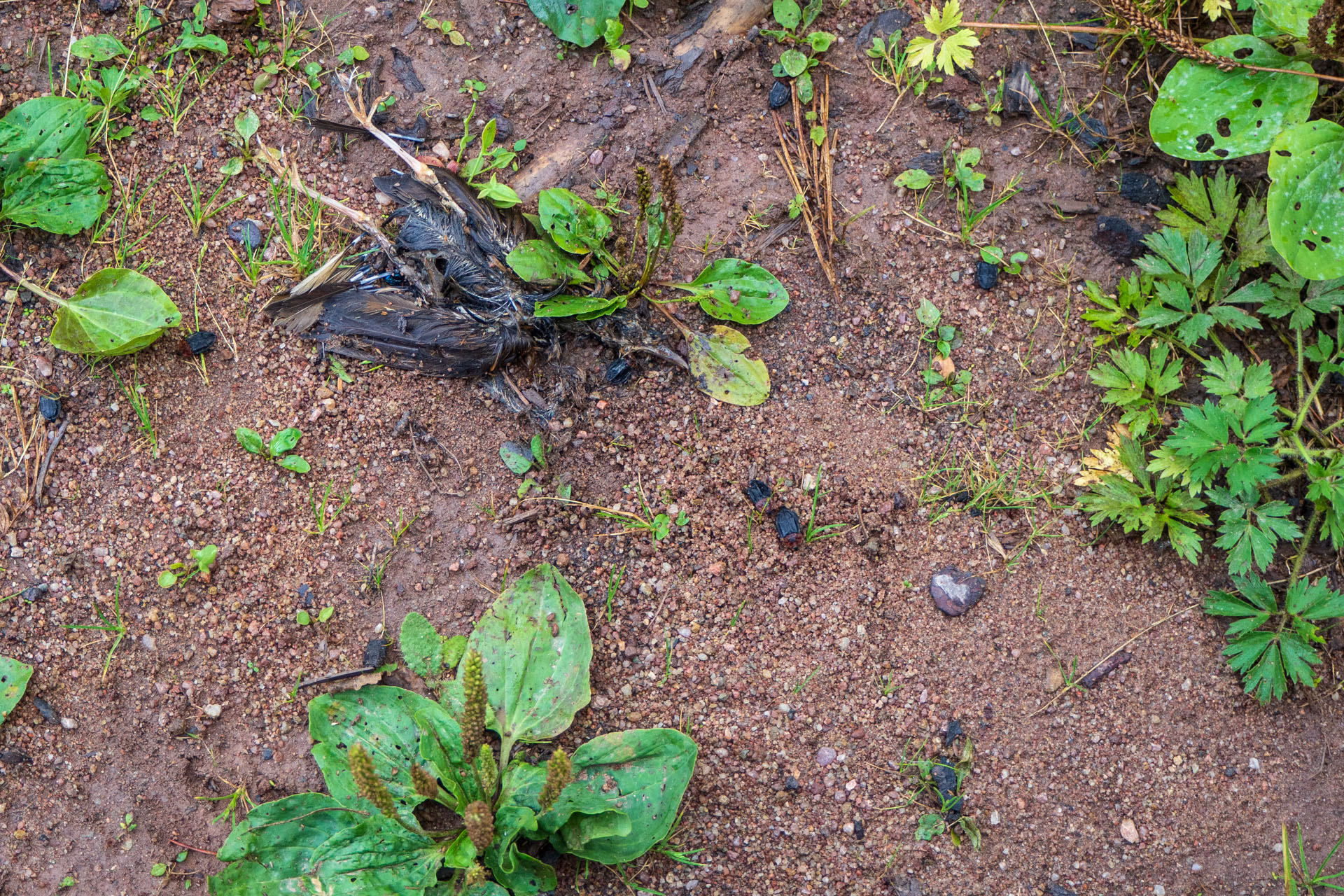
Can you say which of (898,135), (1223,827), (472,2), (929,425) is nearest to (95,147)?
(472,2)

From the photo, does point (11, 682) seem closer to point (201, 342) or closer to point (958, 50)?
point (201, 342)

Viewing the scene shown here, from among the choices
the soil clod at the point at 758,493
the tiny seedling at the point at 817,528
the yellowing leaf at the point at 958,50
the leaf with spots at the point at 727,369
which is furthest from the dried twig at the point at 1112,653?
the yellowing leaf at the point at 958,50

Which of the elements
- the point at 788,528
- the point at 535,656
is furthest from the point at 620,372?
the point at 535,656

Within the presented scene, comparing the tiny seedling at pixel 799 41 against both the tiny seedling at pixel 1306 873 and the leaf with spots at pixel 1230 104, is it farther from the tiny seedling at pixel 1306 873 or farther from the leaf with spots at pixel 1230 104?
the tiny seedling at pixel 1306 873

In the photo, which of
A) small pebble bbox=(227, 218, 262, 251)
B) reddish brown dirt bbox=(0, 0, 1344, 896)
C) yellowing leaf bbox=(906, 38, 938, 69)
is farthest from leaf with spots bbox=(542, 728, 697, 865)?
yellowing leaf bbox=(906, 38, 938, 69)

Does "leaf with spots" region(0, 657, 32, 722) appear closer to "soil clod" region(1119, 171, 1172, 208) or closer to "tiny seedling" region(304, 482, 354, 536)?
"tiny seedling" region(304, 482, 354, 536)

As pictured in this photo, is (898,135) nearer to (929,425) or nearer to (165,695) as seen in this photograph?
(929,425)
